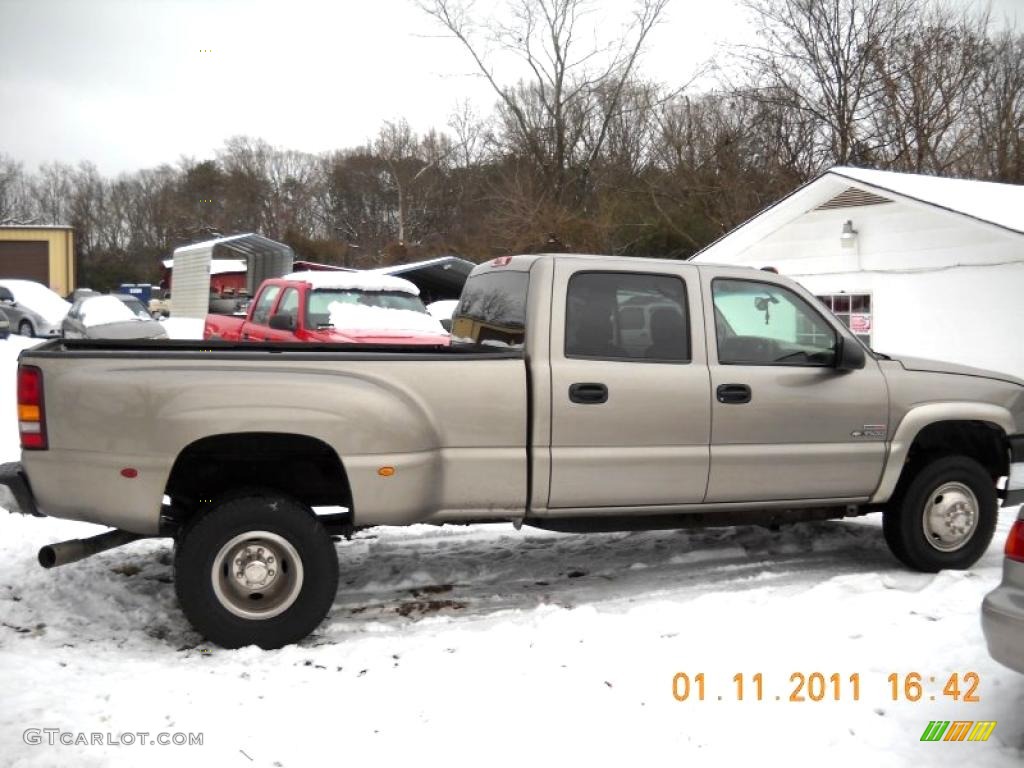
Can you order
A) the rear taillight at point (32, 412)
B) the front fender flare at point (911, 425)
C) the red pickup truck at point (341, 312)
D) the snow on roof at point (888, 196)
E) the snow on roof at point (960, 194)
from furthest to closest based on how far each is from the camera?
the snow on roof at point (888, 196)
the snow on roof at point (960, 194)
the red pickup truck at point (341, 312)
the front fender flare at point (911, 425)
the rear taillight at point (32, 412)

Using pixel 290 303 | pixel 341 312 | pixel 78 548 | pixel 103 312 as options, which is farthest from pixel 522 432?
pixel 103 312

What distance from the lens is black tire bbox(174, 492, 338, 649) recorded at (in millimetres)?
4430

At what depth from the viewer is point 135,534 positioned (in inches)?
186

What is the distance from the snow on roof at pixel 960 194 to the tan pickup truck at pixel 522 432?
733cm

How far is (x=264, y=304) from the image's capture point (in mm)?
11852

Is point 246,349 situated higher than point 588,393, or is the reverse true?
point 246,349

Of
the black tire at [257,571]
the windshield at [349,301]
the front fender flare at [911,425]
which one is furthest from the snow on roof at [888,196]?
the black tire at [257,571]

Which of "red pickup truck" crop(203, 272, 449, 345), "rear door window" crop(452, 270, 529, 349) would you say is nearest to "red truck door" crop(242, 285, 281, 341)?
"red pickup truck" crop(203, 272, 449, 345)

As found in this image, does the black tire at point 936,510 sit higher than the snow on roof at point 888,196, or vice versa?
the snow on roof at point 888,196

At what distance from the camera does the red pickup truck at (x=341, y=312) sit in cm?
1022

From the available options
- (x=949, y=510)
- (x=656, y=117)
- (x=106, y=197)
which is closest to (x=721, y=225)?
(x=656, y=117)

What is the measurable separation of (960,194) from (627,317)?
10510mm

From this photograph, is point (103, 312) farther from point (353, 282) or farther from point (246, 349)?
point (246, 349)

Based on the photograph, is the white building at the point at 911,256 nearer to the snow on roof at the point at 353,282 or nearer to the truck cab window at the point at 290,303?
the snow on roof at the point at 353,282
